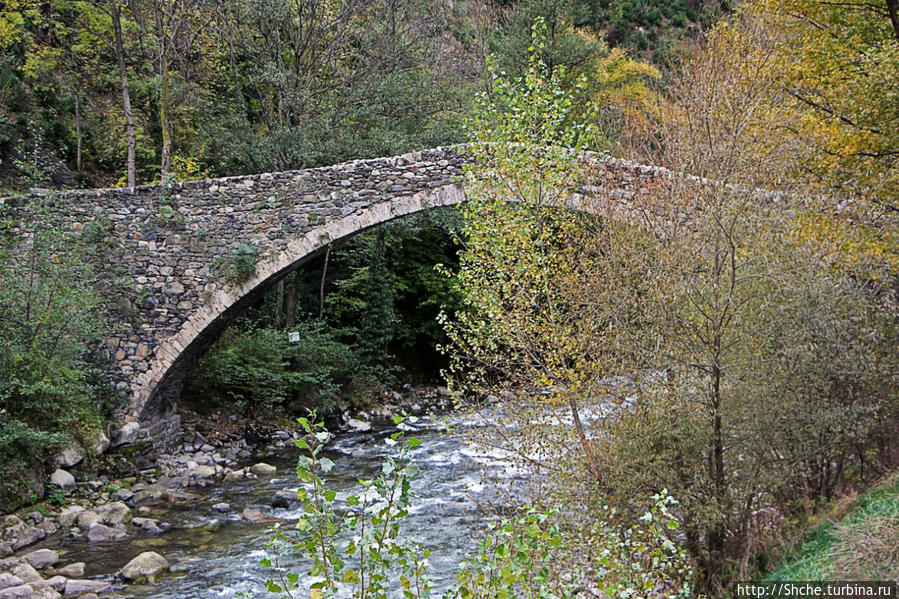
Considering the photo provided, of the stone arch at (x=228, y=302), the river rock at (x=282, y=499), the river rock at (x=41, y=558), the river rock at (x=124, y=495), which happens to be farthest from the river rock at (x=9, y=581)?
the stone arch at (x=228, y=302)

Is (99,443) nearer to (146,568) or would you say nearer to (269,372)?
(146,568)

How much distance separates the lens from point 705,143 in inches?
211

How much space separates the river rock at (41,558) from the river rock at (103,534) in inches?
21.7

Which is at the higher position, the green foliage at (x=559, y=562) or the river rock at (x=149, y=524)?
the green foliage at (x=559, y=562)

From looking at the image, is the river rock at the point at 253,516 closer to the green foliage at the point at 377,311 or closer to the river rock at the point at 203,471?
the river rock at the point at 203,471

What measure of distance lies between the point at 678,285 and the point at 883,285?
4.60 ft

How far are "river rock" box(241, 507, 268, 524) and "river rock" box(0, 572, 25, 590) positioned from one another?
2505 millimetres

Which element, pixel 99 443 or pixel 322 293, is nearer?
pixel 99 443

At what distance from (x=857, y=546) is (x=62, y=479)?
8.52 m

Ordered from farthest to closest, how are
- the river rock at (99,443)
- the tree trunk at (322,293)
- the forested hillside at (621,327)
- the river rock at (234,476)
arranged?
1. the tree trunk at (322,293)
2. the river rock at (234,476)
3. the river rock at (99,443)
4. the forested hillside at (621,327)

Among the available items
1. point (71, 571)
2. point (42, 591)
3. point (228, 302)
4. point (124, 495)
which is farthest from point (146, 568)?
point (228, 302)

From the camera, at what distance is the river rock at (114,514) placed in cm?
811

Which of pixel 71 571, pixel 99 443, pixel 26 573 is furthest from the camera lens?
pixel 99 443

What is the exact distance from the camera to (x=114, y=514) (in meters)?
8.22
